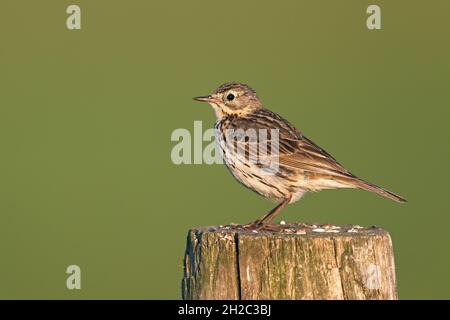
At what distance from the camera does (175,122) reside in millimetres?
16703

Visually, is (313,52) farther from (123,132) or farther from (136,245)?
(136,245)

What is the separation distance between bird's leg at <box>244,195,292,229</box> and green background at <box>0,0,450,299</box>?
12.1ft

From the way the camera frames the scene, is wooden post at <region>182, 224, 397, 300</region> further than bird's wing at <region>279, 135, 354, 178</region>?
No

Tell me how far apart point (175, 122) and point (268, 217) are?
314 inches

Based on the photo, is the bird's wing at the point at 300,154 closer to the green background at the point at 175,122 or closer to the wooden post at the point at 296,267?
the wooden post at the point at 296,267

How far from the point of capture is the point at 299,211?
14547 mm

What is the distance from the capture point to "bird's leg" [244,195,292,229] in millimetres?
7931

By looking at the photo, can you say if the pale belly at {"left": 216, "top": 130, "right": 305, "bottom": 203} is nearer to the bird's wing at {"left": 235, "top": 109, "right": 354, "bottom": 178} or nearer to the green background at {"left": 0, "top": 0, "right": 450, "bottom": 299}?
the bird's wing at {"left": 235, "top": 109, "right": 354, "bottom": 178}

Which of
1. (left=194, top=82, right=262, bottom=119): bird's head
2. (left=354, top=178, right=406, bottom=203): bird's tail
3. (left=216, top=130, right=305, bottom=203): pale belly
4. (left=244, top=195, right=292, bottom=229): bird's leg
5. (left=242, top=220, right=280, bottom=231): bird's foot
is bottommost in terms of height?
(left=242, top=220, right=280, bottom=231): bird's foot

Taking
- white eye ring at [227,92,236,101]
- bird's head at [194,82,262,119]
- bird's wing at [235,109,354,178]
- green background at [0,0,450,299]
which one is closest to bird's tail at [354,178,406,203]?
bird's wing at [235,109,354,178]

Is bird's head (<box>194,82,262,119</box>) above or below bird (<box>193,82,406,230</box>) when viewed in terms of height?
above

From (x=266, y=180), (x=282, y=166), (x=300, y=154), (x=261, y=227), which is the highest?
(x=300, y=154)

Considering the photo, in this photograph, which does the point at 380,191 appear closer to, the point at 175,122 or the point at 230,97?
the point at 230,97

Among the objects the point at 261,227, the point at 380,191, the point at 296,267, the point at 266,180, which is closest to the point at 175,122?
the point at 266,180
